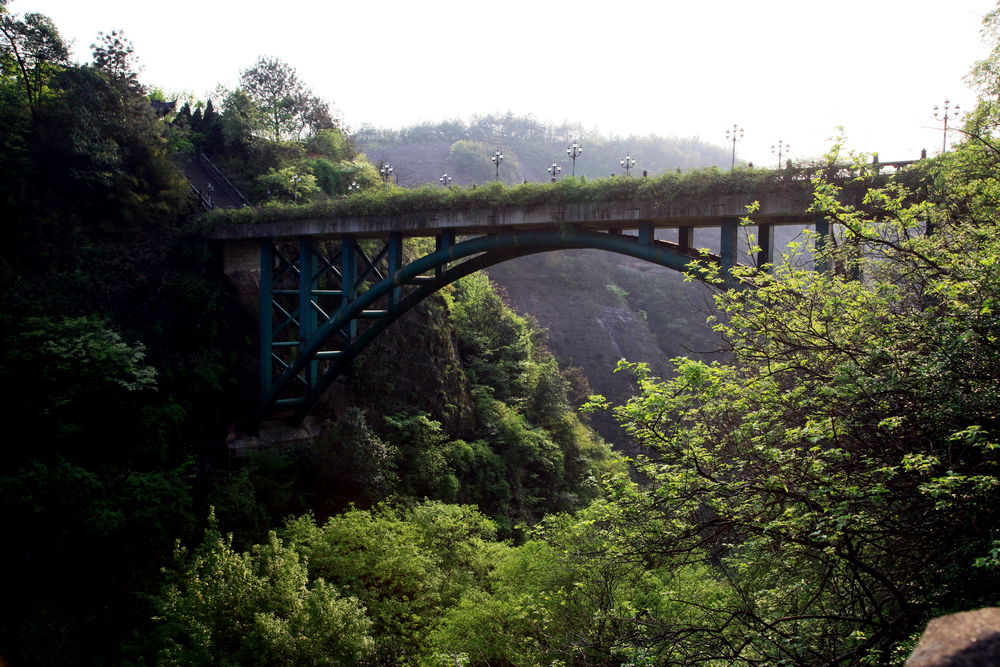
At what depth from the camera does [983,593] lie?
393cm

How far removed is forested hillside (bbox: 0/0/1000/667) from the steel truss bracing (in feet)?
2.74

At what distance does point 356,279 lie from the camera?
16.1m

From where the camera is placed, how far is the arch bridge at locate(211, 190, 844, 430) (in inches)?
360

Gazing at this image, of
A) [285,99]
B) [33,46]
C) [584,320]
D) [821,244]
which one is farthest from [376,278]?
[584,320]

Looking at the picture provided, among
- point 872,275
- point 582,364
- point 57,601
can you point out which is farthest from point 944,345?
point 582,364

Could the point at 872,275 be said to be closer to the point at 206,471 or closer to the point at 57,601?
the point at 57,601

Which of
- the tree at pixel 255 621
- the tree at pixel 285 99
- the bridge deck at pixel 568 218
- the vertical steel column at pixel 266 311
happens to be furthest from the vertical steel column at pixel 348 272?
the tree at pixel 285 99

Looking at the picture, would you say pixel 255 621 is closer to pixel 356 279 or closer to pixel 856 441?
pixel 856 441

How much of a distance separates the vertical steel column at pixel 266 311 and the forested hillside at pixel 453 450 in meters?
0.99

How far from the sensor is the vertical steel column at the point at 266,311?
1631 centimetres

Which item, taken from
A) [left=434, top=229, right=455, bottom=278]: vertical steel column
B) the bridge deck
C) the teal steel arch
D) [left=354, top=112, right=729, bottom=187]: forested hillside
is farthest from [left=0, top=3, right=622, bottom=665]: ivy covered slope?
[left=354, top=112, right=729, bottom=187]: forested hillside

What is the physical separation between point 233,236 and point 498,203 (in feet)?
27.2

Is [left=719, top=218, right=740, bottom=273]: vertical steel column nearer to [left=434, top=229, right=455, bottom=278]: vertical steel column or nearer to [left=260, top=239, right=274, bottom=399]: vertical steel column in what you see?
[left=434, top=229, right=455, bottom=278]: vertical steel column

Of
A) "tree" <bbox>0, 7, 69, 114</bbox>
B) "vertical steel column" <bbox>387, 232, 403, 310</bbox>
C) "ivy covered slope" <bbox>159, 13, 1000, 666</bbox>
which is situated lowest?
"ivy covered slope" <bbox>159, 13, 1000, 666</bbox>
